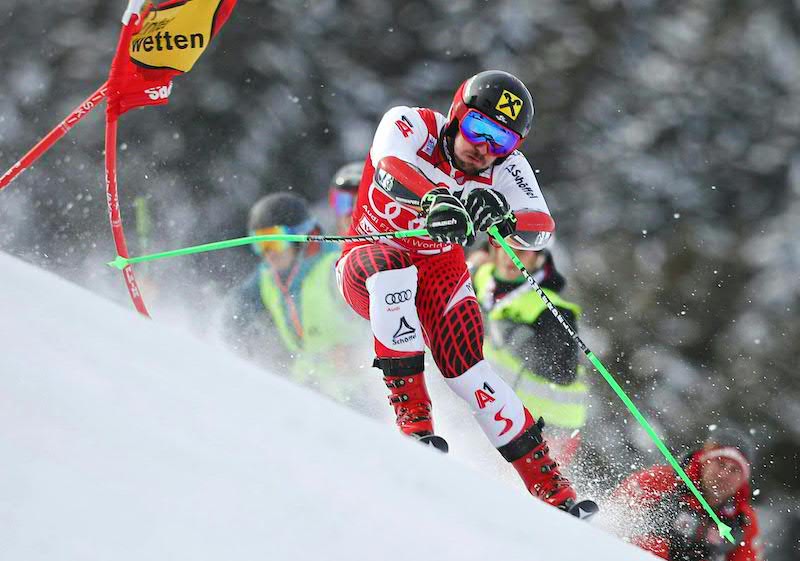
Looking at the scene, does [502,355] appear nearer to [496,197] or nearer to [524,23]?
[496,197]

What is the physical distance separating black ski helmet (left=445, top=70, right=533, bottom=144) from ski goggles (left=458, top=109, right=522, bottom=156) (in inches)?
0.7

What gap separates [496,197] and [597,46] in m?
6.00

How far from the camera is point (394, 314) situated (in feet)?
12.1

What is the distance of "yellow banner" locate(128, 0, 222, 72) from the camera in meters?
4.63

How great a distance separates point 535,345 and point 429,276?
A: 1.47 meters

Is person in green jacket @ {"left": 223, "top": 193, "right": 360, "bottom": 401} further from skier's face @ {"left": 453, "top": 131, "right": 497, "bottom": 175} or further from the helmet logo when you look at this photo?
the helmet logo

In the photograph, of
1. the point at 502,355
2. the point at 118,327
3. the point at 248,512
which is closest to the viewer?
the point at 248,512

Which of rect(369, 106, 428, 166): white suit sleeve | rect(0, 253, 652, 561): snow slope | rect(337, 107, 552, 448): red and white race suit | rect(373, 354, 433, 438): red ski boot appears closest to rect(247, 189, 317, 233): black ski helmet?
rect(337, 107, 552, 448): red and white race suit

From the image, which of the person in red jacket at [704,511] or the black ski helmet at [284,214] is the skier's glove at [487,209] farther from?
the black ski helmet at [284,214]

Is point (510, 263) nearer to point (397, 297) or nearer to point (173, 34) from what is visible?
point (397, 297)

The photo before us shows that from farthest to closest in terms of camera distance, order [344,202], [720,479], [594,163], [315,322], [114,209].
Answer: [594,163]
[315,322]
[344,202]
[114,209]
[720,479]

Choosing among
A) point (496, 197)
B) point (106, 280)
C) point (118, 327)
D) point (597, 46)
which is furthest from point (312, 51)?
point (118, 327)

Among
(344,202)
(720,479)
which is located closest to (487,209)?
(720,479)

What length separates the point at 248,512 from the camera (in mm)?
1841
